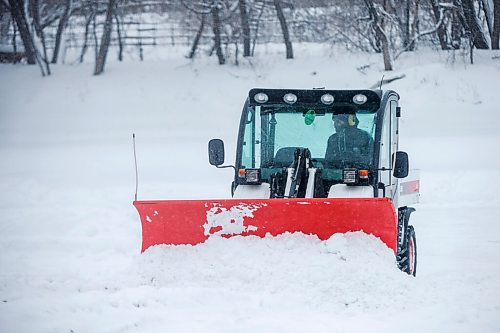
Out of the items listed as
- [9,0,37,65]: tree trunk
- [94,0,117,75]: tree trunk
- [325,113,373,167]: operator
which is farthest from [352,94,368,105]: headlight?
[9,0,37,65]: tree trunk

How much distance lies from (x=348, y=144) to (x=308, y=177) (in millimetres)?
540

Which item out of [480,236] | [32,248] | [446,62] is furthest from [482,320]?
[446,62]

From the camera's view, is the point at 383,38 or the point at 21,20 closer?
the point at 383,38

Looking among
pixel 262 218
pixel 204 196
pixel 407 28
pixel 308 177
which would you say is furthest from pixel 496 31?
pixel 262 218

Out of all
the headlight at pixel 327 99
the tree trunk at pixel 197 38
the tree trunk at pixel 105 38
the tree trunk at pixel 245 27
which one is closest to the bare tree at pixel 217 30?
the tree trunk at pixel 197 38

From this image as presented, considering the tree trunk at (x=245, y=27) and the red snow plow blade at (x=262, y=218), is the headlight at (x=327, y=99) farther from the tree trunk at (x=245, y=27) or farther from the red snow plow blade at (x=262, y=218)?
the tree trunk at (x=245, y=27)

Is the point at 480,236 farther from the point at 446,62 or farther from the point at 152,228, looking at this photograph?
the point at 446,62

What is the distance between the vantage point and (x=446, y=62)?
20.5 meters

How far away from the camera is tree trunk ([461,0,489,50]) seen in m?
20.5

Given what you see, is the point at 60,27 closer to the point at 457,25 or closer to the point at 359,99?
the point at 457,25

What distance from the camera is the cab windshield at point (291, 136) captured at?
7.08 meters

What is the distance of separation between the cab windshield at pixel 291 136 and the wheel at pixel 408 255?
867 mm

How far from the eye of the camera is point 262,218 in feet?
21.2

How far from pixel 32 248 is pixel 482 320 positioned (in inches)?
249
